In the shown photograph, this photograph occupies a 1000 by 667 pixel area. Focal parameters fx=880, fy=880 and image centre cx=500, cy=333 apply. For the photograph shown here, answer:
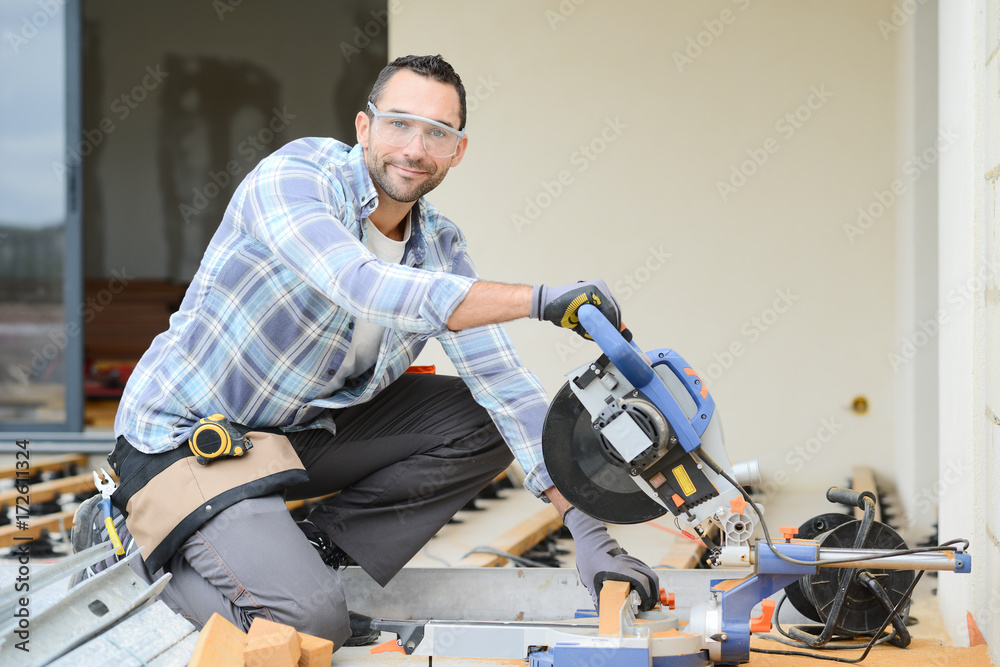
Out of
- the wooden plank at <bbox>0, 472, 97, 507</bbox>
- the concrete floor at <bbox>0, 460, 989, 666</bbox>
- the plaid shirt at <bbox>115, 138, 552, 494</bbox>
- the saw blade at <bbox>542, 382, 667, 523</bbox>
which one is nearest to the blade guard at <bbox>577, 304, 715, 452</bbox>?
A: the saw blade at <bbox>542, 382, 667, 523</bbox>

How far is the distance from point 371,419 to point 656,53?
2.98m

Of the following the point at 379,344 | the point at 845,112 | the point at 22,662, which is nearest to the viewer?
the point at 22,662

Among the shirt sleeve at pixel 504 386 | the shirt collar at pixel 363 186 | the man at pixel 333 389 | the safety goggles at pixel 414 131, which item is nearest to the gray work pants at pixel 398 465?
the man at pixel 333 389

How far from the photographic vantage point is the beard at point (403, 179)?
1926 mm

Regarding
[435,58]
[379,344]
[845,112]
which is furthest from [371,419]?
[845,112]

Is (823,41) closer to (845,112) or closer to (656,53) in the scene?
(845,112)

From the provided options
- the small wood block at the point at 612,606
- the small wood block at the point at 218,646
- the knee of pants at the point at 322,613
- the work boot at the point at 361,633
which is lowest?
the work boot at the point at 361,633

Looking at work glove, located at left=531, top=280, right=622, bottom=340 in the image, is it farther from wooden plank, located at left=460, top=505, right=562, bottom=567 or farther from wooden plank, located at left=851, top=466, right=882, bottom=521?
wooden plank, located at left=851, top=466, right=882, bottom=521

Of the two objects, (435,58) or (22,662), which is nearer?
(22,662)

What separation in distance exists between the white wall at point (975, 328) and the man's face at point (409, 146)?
3.62ft

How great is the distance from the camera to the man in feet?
5.49

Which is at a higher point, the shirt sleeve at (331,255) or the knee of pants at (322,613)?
the shirt sleeve at (331,255)

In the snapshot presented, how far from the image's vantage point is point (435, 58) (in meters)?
1.99

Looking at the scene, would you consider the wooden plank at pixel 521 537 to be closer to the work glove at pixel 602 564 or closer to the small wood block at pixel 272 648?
the work glove at pixel 602 564
